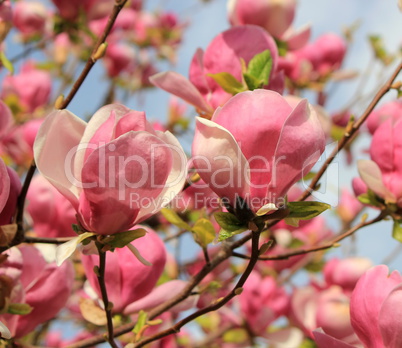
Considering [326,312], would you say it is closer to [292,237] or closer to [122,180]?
[292,237]

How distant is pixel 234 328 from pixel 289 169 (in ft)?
4.36

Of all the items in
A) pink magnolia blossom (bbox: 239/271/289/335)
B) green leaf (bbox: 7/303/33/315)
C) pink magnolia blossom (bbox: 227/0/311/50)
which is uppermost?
pink magnolia blossom (bbox: 227/0/311/50)

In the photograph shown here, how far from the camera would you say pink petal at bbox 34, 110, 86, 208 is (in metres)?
0.59

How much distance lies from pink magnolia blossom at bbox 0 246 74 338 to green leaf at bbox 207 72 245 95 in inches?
15.3

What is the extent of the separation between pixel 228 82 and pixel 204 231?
9.4 inches

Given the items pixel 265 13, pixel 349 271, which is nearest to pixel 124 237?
pixel 265 13

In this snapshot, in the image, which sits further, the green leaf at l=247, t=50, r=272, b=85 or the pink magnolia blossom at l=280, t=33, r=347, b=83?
the pink magnolia blossom at l=280, t=33, r=347, b=83

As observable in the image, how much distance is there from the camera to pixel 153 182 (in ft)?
1.86

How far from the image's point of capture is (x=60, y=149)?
61 centimetres

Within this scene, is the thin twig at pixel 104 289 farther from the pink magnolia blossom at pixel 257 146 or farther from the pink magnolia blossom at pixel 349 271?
the pink magnolia blossom at pixel 349 271

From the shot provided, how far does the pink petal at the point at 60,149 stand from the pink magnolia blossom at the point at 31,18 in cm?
150

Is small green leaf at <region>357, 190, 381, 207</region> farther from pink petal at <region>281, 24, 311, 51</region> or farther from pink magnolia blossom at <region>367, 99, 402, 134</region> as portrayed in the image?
pink petal at <region>281, 24, 311, 51</region>

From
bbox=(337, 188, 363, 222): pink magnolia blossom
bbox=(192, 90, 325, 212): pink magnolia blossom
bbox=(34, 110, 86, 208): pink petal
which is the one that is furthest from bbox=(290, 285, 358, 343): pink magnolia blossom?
bbox=(337, 188, 363, 222): pink magnolia blossom

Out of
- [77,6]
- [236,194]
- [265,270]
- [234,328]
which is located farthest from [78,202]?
[265,270]
